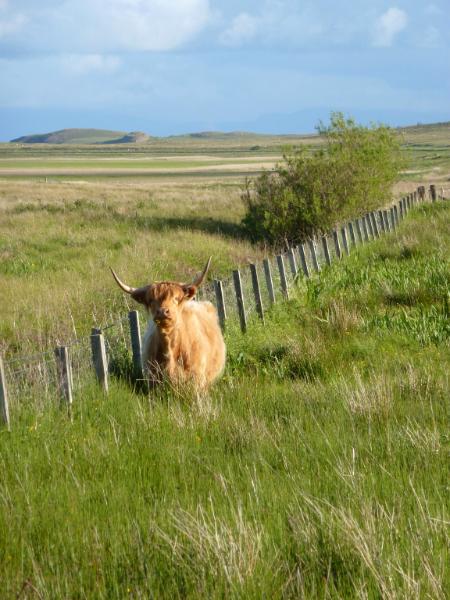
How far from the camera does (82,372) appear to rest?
30.7ft

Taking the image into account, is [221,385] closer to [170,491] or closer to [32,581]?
[170,491]

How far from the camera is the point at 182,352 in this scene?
9125 mm

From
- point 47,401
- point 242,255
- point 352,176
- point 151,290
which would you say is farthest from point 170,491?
point 352,176

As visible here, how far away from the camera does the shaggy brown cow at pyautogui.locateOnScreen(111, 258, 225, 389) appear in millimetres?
8633

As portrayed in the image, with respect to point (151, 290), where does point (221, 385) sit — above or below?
below

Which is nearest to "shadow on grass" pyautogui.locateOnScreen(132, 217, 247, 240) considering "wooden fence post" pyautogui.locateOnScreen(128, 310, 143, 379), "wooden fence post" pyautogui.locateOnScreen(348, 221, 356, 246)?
"wooden fence post" pyautogui.locateOnScreen(348, 221, 356, 246)

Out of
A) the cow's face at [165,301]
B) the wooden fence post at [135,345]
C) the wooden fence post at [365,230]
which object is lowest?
→ the wooden fence post at [365,230]

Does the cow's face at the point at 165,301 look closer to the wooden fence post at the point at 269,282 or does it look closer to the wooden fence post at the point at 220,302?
the wooden fence post at the point at 220,302

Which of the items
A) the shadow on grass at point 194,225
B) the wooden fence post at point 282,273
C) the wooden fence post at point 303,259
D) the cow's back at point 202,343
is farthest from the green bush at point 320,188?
the cow's back at point 202,343

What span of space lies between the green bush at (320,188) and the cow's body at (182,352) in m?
19.8

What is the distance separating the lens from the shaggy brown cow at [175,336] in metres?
8.63

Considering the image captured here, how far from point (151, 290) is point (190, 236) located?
1960cm

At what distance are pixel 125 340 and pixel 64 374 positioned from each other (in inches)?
125

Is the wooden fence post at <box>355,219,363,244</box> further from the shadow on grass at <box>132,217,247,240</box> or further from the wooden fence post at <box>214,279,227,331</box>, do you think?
the wooden fence post at <box>214,279,227,331</box>
